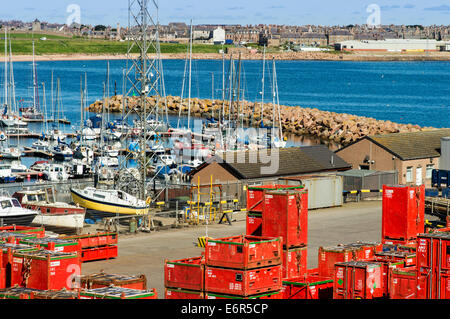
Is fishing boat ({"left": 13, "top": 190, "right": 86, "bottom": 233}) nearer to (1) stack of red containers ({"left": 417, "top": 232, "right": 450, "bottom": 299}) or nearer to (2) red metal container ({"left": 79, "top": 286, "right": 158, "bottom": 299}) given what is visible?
(2) red metal container ({"left": 79, "top": 286, "right": 158, "bottom": 299})

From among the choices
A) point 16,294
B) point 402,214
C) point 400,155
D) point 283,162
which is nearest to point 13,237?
point 16,294

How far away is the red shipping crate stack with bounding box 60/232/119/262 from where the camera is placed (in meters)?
26.8

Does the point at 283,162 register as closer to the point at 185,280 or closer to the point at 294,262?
the point at 294,262

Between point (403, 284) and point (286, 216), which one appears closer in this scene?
point (403, 284)

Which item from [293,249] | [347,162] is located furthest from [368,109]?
[293,249]

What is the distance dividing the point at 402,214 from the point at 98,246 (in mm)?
9923

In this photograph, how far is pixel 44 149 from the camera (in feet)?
219

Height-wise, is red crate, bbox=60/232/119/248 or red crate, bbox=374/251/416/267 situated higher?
red crate, bbox=374/251/416/267

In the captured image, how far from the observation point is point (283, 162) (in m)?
41.1

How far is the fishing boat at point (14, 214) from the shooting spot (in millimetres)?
30781

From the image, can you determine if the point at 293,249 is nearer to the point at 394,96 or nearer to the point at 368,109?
the point at 368,109

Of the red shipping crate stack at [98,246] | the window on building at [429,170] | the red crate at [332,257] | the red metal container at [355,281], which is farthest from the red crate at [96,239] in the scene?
the window on building at [429,170]

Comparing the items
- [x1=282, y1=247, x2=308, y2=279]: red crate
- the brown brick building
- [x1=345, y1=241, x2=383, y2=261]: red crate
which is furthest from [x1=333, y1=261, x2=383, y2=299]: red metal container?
the brown brick building

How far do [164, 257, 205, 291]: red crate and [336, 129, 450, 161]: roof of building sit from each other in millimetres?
25736
